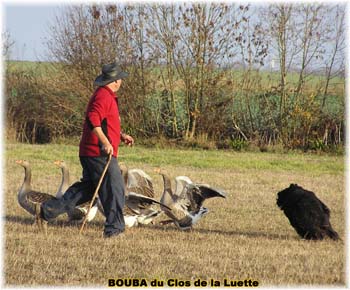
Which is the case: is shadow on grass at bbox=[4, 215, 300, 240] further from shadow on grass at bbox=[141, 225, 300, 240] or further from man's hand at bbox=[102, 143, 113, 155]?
man's hand at bbox=[102, 143, 113, 155]

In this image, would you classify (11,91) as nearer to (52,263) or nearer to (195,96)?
(195,96)

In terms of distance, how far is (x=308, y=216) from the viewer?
8695mm

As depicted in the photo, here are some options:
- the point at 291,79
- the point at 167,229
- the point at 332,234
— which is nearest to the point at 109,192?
the point at 167,229

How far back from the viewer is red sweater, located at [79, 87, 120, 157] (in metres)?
8.61

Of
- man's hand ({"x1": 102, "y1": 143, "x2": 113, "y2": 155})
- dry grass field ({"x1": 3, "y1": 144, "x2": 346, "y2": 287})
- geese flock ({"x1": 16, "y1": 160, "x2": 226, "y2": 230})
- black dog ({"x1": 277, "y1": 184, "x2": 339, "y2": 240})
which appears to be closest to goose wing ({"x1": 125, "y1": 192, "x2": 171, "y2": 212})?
geese flock ({"x1": 16, "y1": 160, "x2": 226, "y2": 230})

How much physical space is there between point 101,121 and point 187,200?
177 centimetres

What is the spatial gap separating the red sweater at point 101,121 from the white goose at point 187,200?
4.41ft

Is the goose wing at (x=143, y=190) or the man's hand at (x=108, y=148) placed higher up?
the man's hand at (x=108, y=148)

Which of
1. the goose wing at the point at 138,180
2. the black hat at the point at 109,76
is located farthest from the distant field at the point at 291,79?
the black hat at the point at 109,76

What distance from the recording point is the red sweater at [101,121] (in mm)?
8609

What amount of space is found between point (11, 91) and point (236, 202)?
14793 mm

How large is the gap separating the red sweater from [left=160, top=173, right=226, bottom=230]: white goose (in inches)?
53.0

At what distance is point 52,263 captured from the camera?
7422 mm

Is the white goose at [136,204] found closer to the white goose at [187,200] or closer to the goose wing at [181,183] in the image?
the white goose at [187,200]
